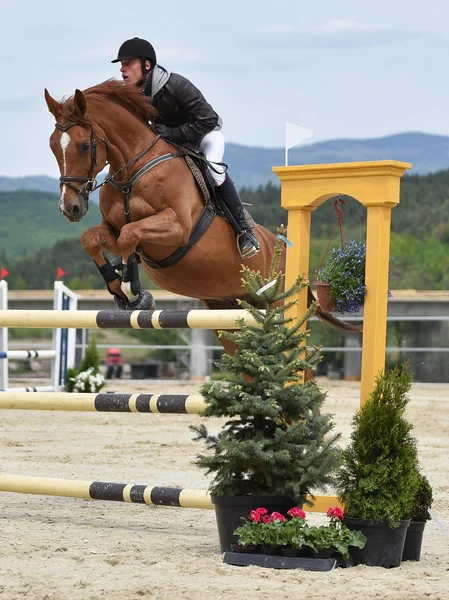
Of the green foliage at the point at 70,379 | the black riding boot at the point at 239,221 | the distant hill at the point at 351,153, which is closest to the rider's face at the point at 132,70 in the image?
the black riding boot at the point at 239,221

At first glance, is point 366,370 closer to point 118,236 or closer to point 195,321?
point 195,321

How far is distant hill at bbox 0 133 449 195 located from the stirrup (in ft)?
443

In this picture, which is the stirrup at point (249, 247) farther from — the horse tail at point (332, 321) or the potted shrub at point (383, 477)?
the potted shrub at point (383, 477)

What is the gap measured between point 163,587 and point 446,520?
192cm

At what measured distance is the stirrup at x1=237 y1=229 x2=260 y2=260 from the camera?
17.3 feet

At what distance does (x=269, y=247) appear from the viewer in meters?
5.67

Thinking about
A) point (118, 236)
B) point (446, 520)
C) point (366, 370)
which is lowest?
point (446, 520)

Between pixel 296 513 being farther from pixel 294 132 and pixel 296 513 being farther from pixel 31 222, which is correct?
pixel 31 222

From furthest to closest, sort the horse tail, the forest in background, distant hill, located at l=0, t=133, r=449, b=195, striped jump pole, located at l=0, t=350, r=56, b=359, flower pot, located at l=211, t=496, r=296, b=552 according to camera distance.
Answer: distant hill, located at l=0, t=133, r=449, b=195 < the forest in background < striped jump pole, located at l=0, t=350, r=56, b=359 < the horse tail < flower pot, located at l=211, t=496, r=296, b=552

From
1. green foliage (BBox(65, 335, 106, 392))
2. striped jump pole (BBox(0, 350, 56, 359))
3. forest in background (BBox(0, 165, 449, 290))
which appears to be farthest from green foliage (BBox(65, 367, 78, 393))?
forest in background (BBox(0, 165, 449, 290))

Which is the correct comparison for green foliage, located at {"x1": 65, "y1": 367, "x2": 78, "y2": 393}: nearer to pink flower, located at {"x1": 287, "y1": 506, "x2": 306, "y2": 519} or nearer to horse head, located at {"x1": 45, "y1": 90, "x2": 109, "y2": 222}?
horse head, located at {"x1": 45, "y1": 90, "x2": 109, "y2": 222}

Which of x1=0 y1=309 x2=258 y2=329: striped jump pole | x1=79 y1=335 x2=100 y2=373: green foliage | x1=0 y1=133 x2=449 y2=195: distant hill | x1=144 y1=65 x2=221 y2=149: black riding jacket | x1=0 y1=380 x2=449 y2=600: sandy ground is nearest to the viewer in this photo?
x1=0 y1=380 x2=449 y2=600: sandy ground

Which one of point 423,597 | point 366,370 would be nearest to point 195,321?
point 366,370

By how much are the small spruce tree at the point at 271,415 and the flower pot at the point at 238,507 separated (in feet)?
0.11
